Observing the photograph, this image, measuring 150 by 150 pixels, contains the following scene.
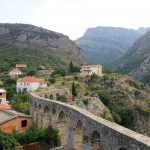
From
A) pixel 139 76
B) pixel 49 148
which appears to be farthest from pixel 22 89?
pixel 139 76

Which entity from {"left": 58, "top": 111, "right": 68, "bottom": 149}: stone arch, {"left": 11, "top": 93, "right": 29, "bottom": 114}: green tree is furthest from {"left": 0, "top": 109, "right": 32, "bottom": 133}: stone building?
{"left": 11, "top": 93, "right": 29, "bottom": 114}: green tree

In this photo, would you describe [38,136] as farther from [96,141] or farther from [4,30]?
[4,30]

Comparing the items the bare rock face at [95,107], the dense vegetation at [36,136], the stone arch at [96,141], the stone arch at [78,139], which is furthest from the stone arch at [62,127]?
the bare rock face at [95,107]

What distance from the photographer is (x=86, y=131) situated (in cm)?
2166

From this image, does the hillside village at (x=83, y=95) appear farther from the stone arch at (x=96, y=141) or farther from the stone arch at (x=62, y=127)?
the stone arch at (x=96, y=141)

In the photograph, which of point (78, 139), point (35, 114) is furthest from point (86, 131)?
point (35, 114)

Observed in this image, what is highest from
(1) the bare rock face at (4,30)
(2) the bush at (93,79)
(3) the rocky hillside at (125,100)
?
(1) the bare rock face at (4,30)

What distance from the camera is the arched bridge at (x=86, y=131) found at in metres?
16.4

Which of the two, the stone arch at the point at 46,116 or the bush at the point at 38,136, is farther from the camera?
the stone arch at the point at 46,116

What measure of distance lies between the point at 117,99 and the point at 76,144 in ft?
154

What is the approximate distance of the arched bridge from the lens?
647 inches

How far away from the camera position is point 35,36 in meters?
178

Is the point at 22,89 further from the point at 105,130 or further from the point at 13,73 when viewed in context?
the point at 105,130

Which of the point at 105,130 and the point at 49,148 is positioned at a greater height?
the point at 105,130
